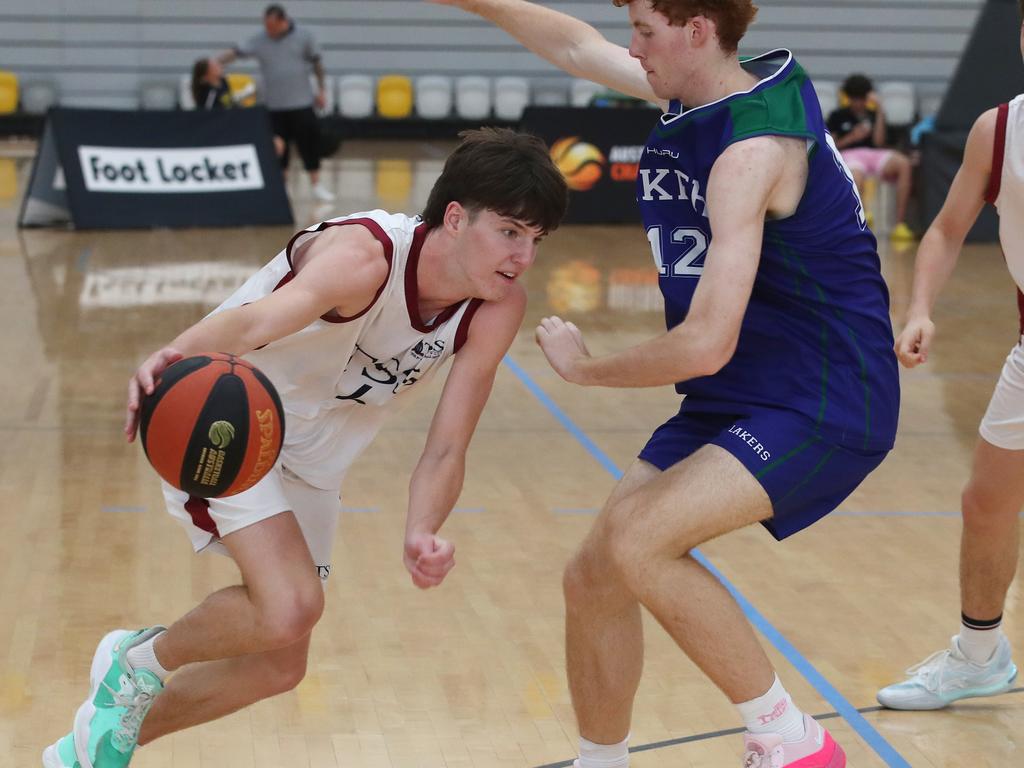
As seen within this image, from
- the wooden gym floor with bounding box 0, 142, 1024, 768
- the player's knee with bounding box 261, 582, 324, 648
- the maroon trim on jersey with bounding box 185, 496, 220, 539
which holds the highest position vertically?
the maroon trim on jersey with bounding box 185, 496, 220, 539

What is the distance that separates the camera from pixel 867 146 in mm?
14141

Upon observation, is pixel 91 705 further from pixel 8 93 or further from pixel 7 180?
pixel 8 93

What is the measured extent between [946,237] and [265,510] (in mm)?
1871

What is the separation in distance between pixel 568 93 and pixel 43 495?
16.5m

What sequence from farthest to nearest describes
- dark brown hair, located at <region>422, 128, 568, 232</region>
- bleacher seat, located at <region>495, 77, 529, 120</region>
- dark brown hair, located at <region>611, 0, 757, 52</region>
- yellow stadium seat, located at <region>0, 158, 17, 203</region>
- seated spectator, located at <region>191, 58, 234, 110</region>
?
bleacher seat, located at <region>495, 77, 529, 120</region> → yellow stadium seat, located at <region>0, 158, 17, 203</region> → seated spectator, located at <region>191, 58, 234, 110</region> → dark brown hair, located at <region>422, 128, 568, 232</region> → dark brown hair, located at <region>611, 0, 757, 52</region>

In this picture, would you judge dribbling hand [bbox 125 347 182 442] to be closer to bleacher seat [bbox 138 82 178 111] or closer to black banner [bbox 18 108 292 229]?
black banner [bbox 18 108 292 229]

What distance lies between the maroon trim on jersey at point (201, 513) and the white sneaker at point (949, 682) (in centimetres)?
183

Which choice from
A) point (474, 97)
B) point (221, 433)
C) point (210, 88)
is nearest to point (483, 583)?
point (221, 433)

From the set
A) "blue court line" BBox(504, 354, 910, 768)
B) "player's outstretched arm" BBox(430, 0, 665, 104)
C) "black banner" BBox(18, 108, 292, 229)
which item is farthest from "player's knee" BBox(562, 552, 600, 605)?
"black banner" BBox(18, 108, 292, 229)

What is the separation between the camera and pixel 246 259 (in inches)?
431

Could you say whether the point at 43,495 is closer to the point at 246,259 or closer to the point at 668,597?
the point at 668,597

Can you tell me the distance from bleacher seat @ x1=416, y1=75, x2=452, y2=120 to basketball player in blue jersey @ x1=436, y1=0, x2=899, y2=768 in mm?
17983

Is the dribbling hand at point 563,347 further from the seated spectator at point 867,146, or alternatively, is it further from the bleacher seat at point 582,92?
the bleacher seat at point 582,92

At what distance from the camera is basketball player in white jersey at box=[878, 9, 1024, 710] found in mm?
3627
